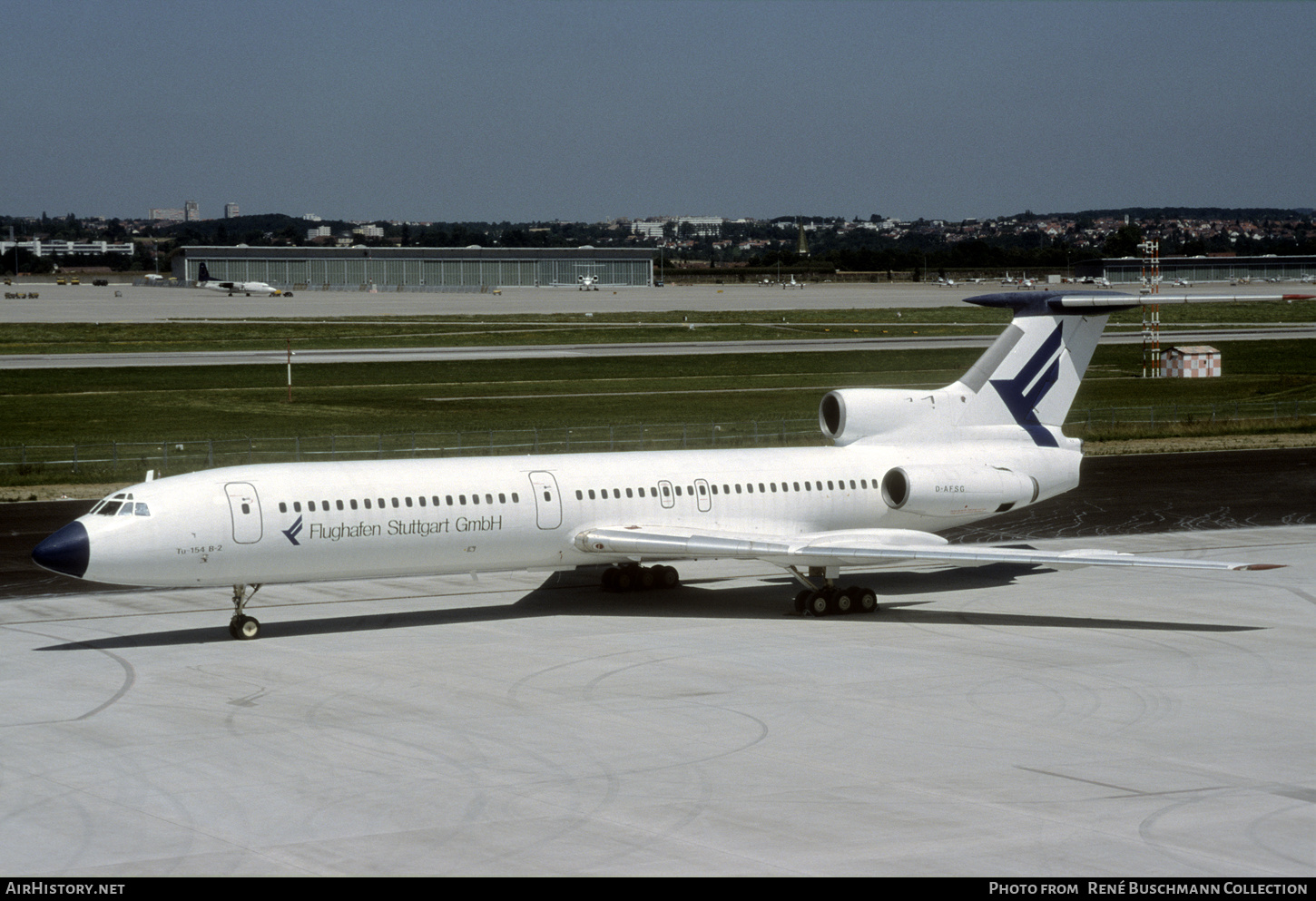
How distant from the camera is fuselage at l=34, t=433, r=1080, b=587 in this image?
2856cm

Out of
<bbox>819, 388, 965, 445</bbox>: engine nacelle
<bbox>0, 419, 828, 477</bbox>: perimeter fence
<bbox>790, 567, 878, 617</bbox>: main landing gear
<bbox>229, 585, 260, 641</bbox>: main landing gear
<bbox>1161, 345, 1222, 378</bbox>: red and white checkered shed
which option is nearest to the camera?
<bbox>229, 585, 260, 641</bbox>: main landing gear

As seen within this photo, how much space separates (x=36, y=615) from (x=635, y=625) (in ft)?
44.0

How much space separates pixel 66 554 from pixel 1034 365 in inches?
877

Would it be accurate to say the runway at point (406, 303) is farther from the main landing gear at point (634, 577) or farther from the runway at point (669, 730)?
the runway at point (669, 730)

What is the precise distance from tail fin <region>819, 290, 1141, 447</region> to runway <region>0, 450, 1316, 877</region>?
3.95 metres

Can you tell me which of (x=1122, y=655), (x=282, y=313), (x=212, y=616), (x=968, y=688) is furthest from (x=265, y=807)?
(x=282, y=313)

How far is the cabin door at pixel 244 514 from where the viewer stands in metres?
28.9

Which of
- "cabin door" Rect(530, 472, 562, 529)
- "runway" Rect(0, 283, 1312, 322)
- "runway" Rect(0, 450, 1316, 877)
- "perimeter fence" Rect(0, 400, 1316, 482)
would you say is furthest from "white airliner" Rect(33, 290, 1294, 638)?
"runway" Rect(0, 283, 1312, 322)

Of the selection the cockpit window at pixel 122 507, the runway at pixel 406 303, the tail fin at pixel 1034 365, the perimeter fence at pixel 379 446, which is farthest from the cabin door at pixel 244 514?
the runway at pixel 406 303

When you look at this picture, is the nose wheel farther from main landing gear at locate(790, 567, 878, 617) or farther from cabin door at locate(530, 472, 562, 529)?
main landing gear at locate(790, 567, 878, 617)

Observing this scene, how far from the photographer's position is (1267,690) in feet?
82.0

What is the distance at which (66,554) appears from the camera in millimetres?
27641

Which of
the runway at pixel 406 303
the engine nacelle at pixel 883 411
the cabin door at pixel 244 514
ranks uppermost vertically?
the runway at pixel 406 303

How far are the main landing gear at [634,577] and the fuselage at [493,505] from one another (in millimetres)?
2347
